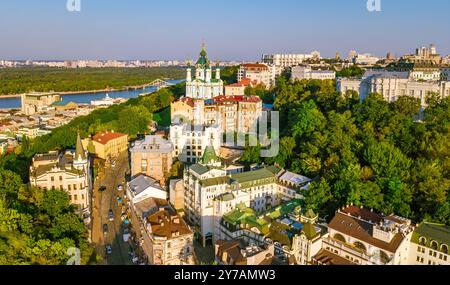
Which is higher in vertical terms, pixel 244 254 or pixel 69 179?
pixel 69 179

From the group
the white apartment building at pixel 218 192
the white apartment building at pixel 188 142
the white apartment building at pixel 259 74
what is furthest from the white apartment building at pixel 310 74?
the white apartment building at pixel 218 192

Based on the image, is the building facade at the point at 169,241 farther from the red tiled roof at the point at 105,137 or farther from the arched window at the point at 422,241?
the red tiled roof at the point at 105,137

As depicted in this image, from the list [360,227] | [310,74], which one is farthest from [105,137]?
[310,74]

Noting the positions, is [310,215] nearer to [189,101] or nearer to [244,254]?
[244,254]

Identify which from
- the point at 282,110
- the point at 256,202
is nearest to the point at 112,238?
the point at 256,202

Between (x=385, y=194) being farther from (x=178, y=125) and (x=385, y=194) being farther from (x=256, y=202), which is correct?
(x=178, y=125)

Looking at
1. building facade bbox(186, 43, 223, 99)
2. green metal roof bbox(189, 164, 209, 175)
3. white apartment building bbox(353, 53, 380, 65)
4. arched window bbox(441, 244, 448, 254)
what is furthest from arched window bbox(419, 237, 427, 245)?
white apartment building bbox(353, 53, 380, 65)
